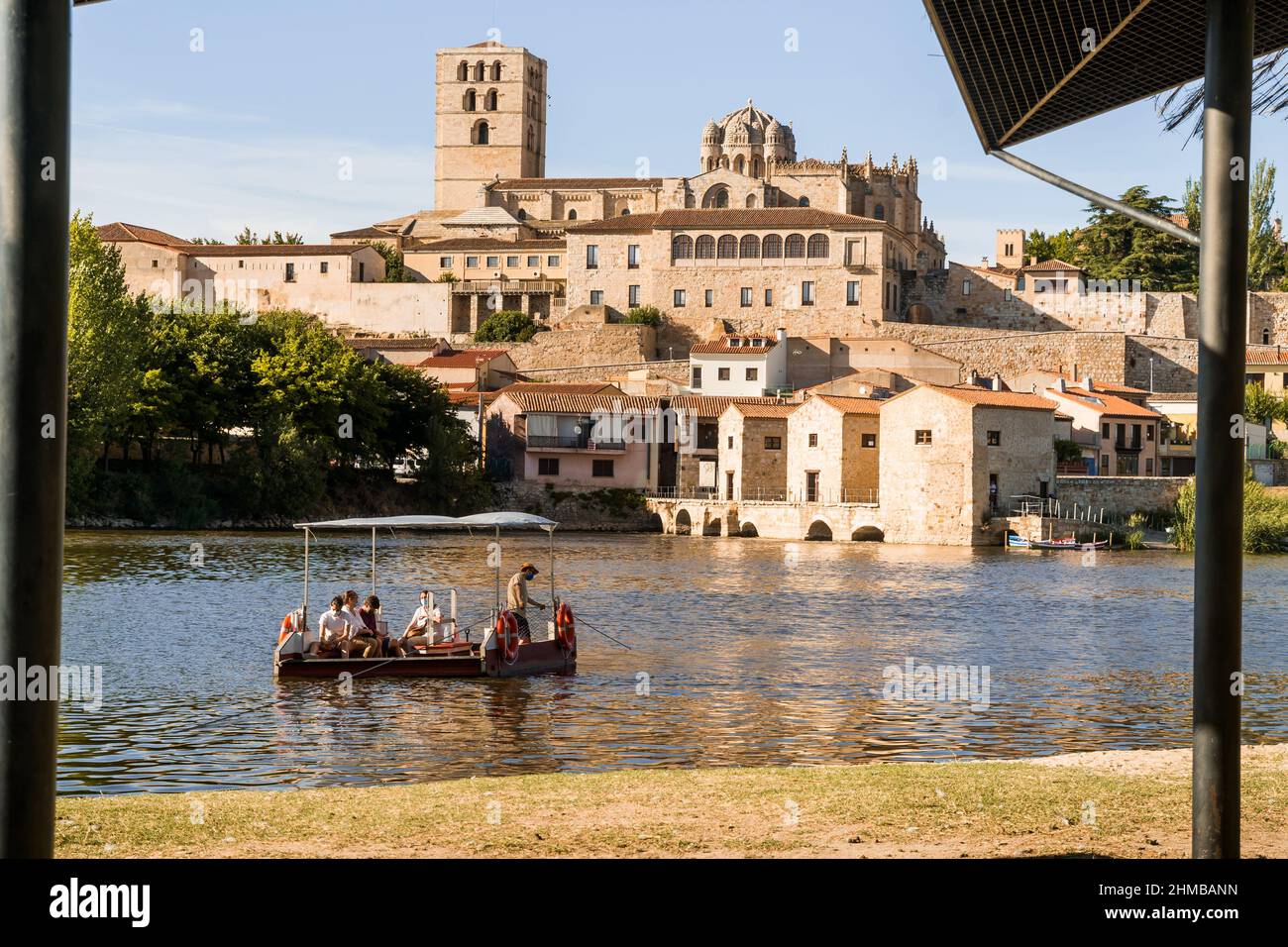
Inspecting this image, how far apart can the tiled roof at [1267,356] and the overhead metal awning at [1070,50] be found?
3345 inches

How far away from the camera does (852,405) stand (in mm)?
66188

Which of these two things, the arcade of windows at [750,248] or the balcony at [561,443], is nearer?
the balcony at [561,443]

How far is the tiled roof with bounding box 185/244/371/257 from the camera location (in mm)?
104000

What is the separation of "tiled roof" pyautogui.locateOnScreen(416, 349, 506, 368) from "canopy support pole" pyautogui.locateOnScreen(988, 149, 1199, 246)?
78.9 metres

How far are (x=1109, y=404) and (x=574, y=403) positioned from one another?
27.1 metres

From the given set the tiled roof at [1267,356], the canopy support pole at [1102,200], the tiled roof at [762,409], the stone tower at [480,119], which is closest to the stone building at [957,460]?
the tiled roof at [762,409]

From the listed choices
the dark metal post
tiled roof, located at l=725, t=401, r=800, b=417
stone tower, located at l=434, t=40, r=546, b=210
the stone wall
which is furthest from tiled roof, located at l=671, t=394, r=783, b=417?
the dark metal post

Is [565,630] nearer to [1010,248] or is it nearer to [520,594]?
[520,594]

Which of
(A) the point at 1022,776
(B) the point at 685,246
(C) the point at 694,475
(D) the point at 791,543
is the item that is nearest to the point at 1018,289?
(B) the point at 685,246

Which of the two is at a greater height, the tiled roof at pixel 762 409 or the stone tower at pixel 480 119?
the stone tower at pixel 480 119

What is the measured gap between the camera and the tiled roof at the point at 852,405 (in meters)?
65.5

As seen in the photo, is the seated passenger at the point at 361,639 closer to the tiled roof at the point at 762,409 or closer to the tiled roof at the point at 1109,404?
the tiled roof at the point at 762,409

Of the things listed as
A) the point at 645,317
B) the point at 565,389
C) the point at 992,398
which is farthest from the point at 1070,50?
the point at 645,317
